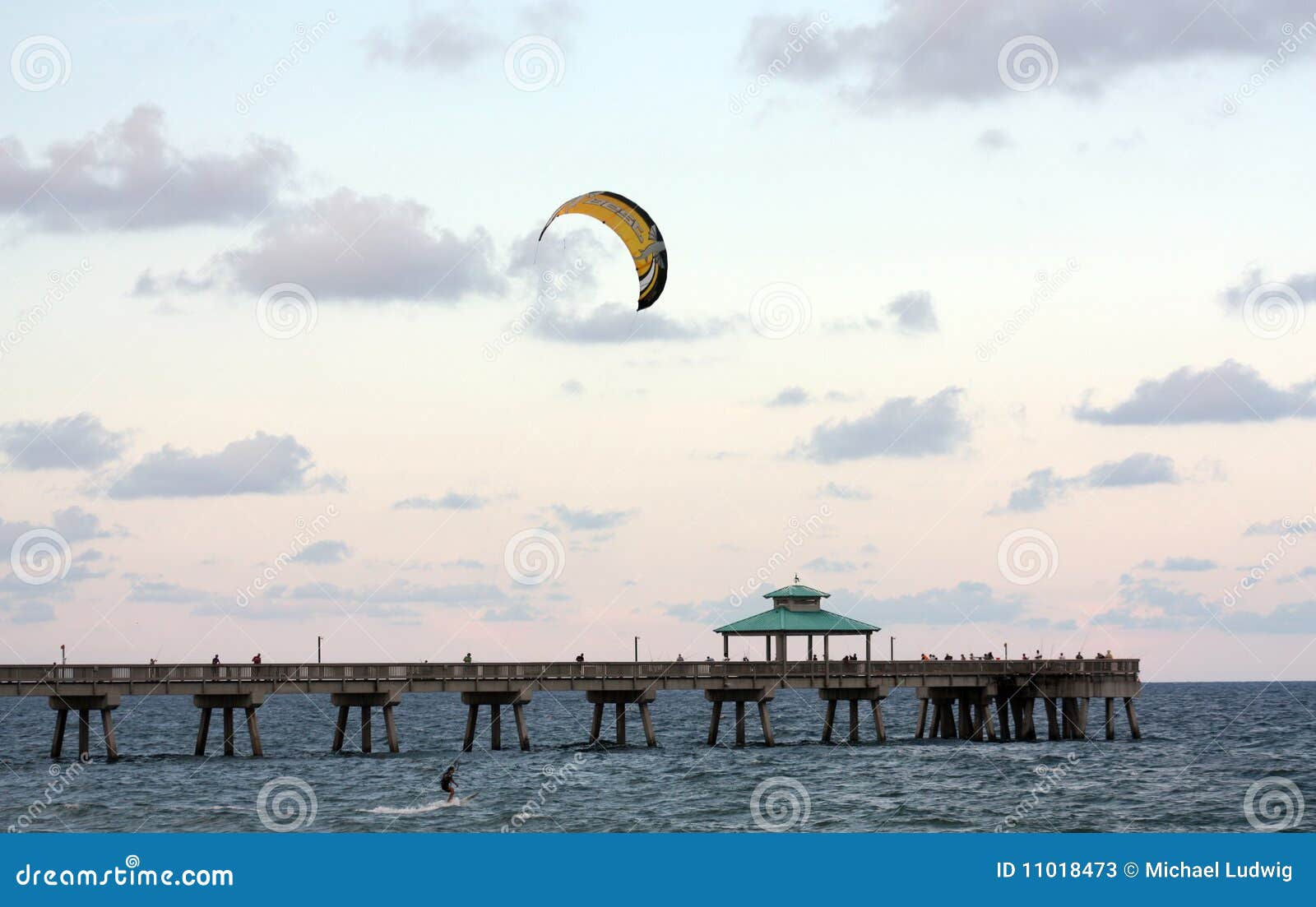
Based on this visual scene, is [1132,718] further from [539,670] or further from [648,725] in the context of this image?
[539,670]

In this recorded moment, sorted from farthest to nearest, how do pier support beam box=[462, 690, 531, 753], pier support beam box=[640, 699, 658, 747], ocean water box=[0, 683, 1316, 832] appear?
pier support beam box=[640, 699, 658, 747]
pier support beam box=[462, 690, 531, 753]
ocean water box=[0, 683, 1316, 832]

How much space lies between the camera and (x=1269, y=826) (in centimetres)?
5041

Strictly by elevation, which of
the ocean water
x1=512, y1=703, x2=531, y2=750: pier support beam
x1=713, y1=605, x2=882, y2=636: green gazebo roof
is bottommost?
the ocean water

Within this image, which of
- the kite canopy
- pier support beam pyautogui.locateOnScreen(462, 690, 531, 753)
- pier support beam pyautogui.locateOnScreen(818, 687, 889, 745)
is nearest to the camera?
the kite canopy

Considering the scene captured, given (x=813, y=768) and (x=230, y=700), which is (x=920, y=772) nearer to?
(x=813, y=768)

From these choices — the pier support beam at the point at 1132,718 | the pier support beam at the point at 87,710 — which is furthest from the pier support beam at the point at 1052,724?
Result: the pier support beam at the point at 87,710

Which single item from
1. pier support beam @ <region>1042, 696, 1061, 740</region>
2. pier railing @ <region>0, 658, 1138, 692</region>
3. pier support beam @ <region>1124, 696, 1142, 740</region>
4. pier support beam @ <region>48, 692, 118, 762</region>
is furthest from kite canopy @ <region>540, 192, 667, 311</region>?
pier support beam @ <region>1124, 696, 1142, 740</region>

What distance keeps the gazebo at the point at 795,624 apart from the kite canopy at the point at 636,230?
893 inches

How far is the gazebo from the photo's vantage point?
69500 millimetres

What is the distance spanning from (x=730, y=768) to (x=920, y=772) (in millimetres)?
6944

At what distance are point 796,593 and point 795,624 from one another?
2516mm

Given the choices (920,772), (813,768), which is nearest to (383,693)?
(813,768)

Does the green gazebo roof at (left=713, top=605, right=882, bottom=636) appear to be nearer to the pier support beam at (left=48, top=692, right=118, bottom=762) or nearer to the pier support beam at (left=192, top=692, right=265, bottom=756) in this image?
the pier support beam at (left=192, top=692, right=265, bottom=756)

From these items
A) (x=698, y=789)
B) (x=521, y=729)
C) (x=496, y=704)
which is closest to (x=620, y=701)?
(x=521, y=729)
